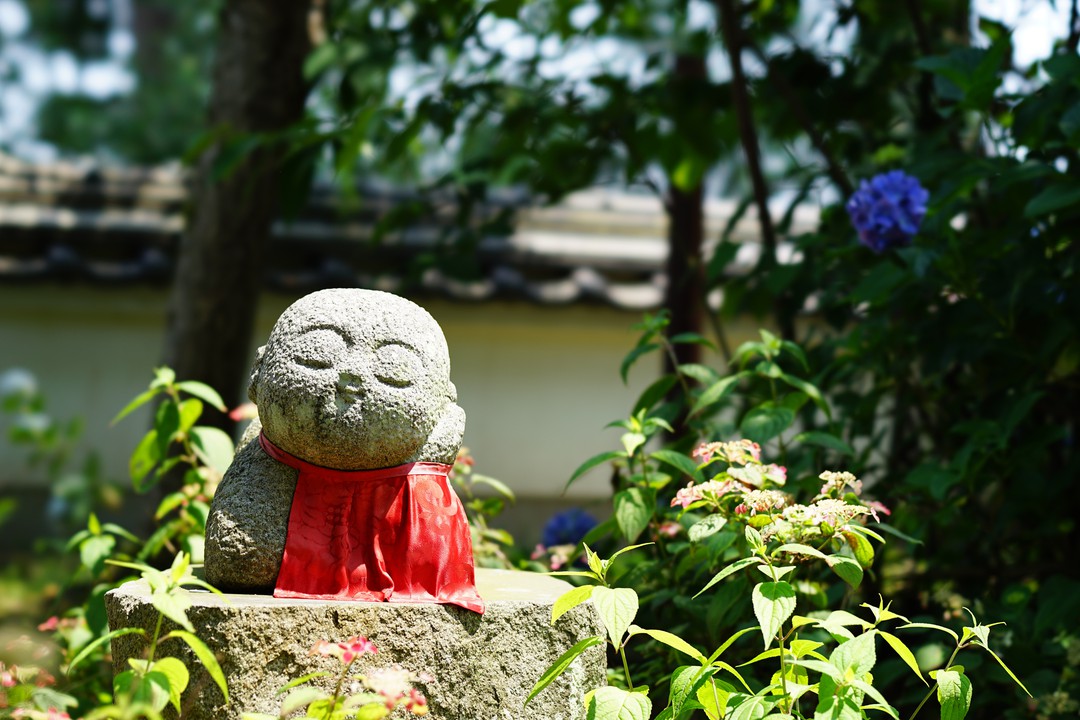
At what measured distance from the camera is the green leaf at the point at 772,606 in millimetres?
1630

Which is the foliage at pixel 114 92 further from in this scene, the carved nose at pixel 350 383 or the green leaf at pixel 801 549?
the green leaf at pixel 801 549

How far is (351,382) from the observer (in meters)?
2.04

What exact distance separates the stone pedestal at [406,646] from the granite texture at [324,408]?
0.10 meters

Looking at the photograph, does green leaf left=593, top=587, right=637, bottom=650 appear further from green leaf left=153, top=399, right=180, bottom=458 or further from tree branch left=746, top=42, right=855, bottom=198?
tree branch left=746, top=42, right=855, bottom=198

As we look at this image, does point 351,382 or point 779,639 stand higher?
point 351,382

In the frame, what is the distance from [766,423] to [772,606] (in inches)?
32.6

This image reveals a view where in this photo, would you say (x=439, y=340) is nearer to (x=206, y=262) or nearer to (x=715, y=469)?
(x=715, y=469)

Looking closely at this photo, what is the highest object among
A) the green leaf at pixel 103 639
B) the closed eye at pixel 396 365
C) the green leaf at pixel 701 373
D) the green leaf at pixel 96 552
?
the closed eye at pixel 396 365

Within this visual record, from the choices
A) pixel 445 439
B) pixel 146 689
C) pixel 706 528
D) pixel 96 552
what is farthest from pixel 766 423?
pixel 96 552

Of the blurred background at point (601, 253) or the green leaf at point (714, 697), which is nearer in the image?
the green leaf at point (714, 697)

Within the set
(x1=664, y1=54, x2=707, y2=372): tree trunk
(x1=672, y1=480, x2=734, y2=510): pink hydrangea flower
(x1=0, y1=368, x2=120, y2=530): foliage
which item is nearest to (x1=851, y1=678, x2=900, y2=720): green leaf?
(x1=672, y1=480, x2=734, y2=510): pink hydrangea flower

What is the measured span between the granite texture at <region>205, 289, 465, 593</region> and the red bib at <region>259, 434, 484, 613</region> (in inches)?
1.1

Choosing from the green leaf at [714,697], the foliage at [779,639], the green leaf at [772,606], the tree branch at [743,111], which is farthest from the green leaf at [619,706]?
the tree branch at [743,111]

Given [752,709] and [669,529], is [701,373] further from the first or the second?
[752,709]
